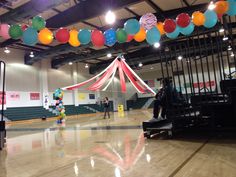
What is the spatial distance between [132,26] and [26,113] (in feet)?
39.3

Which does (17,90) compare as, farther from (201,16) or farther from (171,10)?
(201,16)

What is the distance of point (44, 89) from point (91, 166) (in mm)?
14753

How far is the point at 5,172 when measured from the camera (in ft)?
8.45

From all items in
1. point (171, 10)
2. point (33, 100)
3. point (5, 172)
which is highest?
point (171, 10)

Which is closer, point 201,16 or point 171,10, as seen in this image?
point 201,16

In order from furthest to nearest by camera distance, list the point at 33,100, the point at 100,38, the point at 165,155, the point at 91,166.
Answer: the point at 33,100 < the point at 100,38 < the point at 165,155 < the point at 91,166

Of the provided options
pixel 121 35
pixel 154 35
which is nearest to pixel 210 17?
pixel 154 35

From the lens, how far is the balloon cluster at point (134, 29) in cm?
507

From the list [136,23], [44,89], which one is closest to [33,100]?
[44,89]

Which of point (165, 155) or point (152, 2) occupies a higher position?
point (152, 2)

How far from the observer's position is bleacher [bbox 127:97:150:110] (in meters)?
25.0

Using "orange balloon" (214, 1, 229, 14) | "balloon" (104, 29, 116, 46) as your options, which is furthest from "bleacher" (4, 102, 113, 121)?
"orange balloon" (214, 1, 229, 14)

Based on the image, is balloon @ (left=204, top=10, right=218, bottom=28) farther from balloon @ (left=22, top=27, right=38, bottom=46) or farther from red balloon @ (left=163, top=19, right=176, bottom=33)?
balloon @ (left=22, top=27, right=38, bottom=46)

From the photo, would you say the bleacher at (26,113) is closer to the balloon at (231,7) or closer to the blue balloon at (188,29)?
the blue balloon at (188,29)
